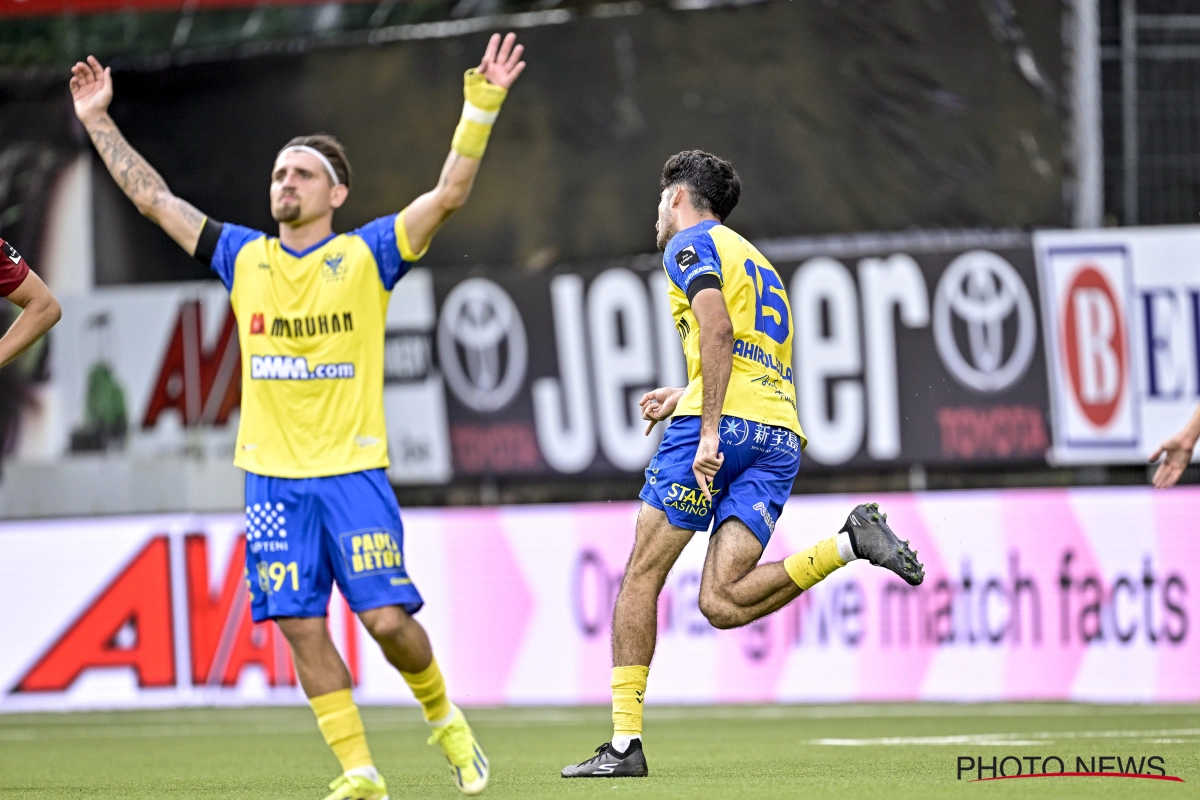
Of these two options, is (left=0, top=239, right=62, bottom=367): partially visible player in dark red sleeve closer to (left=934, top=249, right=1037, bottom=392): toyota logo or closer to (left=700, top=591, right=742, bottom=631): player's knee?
(left=700, top=591, right=742, bottom=631): player's knee

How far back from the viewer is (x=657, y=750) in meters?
8.41

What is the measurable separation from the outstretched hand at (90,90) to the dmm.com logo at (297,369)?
3.65ft

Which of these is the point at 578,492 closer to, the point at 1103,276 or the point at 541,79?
the point at 541,79

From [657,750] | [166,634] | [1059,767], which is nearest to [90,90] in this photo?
[657,750]

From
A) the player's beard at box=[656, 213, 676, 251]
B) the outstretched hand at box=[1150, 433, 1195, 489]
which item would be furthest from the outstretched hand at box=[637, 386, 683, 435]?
the outstretched hand at box=[1150, 433, 1195, 489]

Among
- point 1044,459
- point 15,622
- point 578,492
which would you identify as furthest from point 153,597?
point 1044,459

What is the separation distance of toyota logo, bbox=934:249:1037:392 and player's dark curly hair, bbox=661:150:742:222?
18.8ft

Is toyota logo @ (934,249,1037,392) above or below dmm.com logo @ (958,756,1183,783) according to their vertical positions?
above

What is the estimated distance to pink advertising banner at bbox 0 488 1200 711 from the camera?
11.5m

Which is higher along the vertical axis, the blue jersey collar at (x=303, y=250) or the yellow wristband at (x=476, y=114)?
the yellow wristband at (x=476, y=114)

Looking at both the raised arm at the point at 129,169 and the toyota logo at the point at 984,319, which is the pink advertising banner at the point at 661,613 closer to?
the toyota logo at the point at 984,319

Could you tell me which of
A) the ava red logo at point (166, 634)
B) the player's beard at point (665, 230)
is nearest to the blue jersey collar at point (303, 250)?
the player's beard at point (665, 230)

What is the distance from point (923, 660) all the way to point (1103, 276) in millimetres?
2725

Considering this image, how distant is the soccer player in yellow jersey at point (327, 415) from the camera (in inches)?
227
